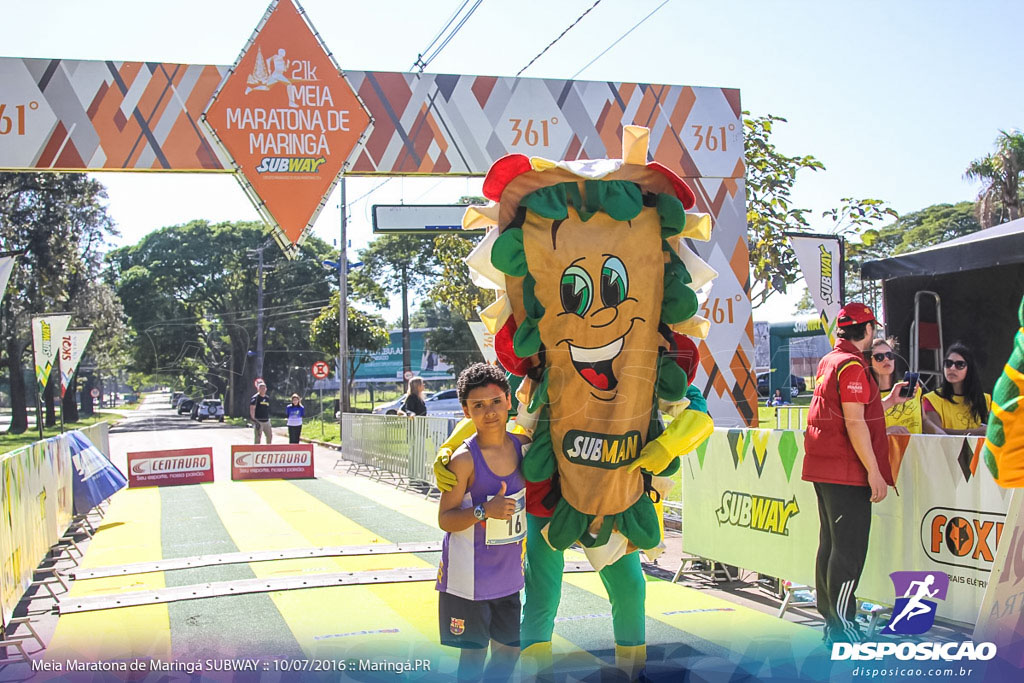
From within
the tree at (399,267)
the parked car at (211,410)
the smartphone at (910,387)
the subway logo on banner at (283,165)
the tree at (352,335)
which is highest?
the tree at (399,267)

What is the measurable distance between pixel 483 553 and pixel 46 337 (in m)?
10.7

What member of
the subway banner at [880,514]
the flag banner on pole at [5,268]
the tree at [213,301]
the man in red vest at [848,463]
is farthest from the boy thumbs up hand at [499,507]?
the tree at [213,301]

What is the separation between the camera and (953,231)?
942cm

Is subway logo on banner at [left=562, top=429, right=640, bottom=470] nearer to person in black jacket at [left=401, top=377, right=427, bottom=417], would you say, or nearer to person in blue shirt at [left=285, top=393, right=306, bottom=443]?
person in black jacket at [left=401, top=377, right=427, bottom=417]

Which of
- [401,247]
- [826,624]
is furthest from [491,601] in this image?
[401,247]

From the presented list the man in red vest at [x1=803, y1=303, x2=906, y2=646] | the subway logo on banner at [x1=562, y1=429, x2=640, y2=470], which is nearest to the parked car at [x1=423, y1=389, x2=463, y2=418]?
the man in red vest at [x1=803, y1=303, x2=906, y2=646]

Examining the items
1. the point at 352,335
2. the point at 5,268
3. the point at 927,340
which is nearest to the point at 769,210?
the point at 927,340

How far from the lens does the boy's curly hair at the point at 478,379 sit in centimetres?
351

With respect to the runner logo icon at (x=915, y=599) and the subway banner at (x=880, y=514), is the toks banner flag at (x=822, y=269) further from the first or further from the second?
the runner logo icon at (x=915, y=599)

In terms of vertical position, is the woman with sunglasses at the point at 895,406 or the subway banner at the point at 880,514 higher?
the woman with sunglasses at the point at 895,406

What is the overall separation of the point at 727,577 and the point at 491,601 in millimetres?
4146

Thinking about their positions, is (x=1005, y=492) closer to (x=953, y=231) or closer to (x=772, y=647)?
(x=772, y=647)

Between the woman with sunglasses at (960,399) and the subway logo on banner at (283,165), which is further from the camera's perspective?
the subway logo on banner at (283,165)

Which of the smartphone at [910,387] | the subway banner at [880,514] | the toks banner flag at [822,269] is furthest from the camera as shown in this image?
the toks banner flag at [822,269]
